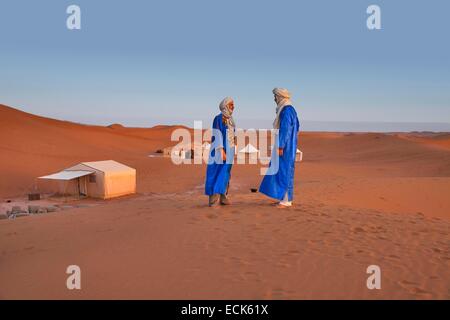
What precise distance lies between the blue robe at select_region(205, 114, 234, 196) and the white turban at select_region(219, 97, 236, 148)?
6cm

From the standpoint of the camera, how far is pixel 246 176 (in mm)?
24984

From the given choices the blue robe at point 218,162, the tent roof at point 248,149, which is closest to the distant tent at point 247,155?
the tent roof at point 248,149

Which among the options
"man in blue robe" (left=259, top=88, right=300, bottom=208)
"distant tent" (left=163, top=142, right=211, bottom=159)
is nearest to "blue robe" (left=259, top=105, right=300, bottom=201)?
"man in blue robe" (left=259, top=88, right=300, bottom=208)

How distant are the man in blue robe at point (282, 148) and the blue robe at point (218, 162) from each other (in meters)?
0.81

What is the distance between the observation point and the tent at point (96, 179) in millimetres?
17469

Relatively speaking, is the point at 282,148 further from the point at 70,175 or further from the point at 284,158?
the point at 70,175

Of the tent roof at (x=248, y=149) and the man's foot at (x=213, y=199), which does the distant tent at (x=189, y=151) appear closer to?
the tent roof at (x=248, y=149)

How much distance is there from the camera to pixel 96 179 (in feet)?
57.9

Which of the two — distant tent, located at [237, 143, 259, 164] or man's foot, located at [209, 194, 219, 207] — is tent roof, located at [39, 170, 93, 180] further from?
distant tent, located at [237, 143, 259, 164]

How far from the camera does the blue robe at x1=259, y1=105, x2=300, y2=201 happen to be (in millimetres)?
7059

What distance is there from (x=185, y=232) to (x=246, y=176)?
19093mm

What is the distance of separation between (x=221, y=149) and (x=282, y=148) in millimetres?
1175
